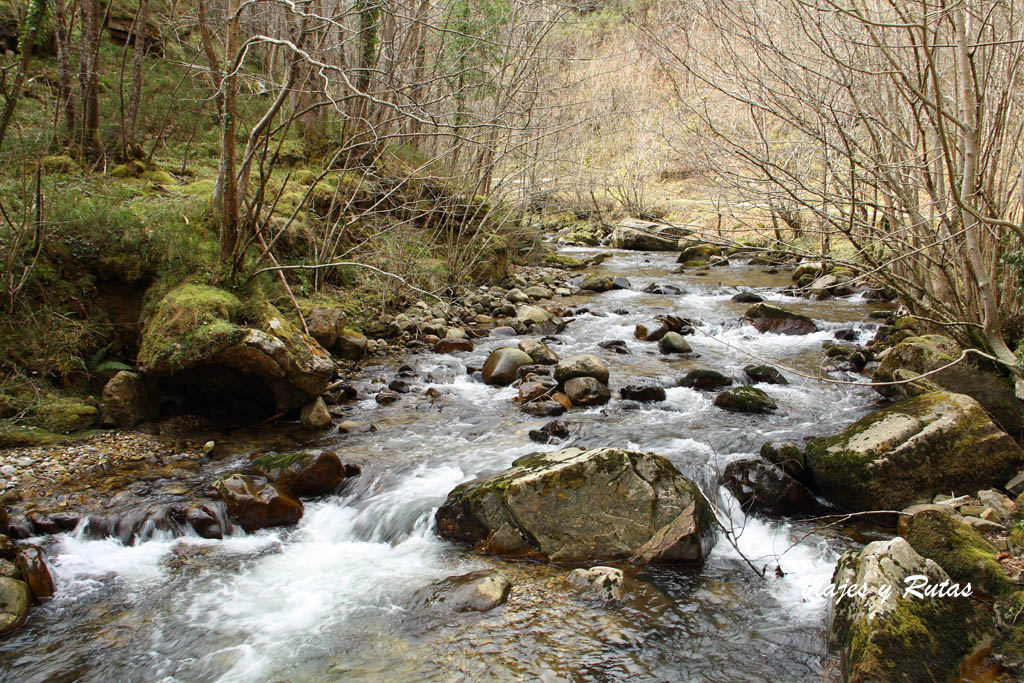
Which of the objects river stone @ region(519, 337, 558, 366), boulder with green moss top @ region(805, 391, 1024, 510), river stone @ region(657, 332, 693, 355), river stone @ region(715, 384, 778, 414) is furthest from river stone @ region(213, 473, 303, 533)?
river stone @ region(657, 332, 693, 355)

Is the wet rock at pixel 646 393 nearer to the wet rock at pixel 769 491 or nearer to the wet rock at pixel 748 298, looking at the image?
the wet rock at pixel 769 491

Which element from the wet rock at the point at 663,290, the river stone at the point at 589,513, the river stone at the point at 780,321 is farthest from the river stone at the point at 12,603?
the wet rock at the point at 663,290

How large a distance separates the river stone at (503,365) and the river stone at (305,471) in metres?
2.81

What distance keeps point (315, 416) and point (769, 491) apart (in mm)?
4207

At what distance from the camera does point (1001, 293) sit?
17.9ft

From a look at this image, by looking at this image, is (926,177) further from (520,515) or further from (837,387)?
(520,515)

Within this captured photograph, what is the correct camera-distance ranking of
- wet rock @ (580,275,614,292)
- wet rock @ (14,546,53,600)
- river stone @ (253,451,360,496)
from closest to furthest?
wet rock @ (14,546,53,600), river stone @ (253,451,360,496), wet rock @ (580,275,614,292)

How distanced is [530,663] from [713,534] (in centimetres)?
172

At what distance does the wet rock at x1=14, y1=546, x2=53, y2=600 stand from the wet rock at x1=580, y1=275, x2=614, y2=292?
36.2 ft

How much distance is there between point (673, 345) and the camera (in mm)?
8930

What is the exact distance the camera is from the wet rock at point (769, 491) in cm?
463

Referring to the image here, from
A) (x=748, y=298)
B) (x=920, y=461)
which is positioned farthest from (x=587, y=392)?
(x=748, y=298)

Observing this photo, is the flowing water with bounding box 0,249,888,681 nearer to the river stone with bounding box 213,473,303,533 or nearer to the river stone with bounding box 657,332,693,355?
the river stone with bounding box 213,473,303,533

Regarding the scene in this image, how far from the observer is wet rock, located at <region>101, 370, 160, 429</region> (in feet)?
18.3
